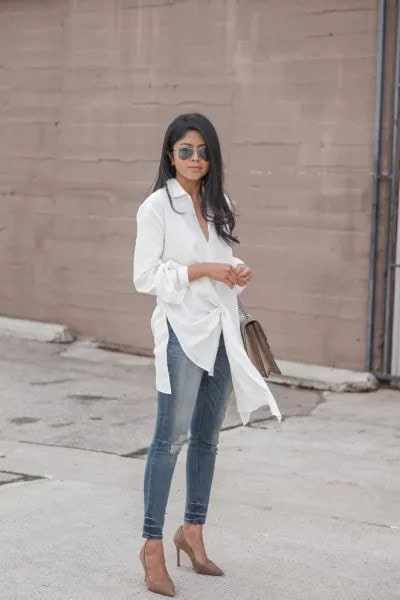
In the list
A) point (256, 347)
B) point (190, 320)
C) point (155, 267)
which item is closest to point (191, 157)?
point (155, 267)

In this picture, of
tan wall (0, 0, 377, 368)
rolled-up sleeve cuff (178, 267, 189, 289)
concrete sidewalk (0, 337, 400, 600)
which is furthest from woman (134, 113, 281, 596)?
tan wall (0, 0, 377, 368)

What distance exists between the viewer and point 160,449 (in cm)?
483

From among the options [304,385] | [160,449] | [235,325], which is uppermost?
[235,325]

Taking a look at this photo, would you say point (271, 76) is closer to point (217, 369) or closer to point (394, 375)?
point (394, 375)

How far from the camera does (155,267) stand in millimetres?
4828

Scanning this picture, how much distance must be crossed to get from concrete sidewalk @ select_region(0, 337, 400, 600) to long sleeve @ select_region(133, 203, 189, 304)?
1.13 meters

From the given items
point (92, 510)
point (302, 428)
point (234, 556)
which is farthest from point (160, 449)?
point (302, 428)

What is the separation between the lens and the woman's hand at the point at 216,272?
15.7 ft

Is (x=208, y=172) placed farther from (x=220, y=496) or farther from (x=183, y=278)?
(x=220, y=496)

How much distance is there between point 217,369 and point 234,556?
923 mm

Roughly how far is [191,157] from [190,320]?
2.05 ft

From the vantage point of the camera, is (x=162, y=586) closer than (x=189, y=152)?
Yes

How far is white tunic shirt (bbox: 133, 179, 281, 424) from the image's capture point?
4805 millimetres

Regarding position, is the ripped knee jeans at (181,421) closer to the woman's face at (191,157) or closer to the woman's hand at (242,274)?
the woman's hand at (242,274)
